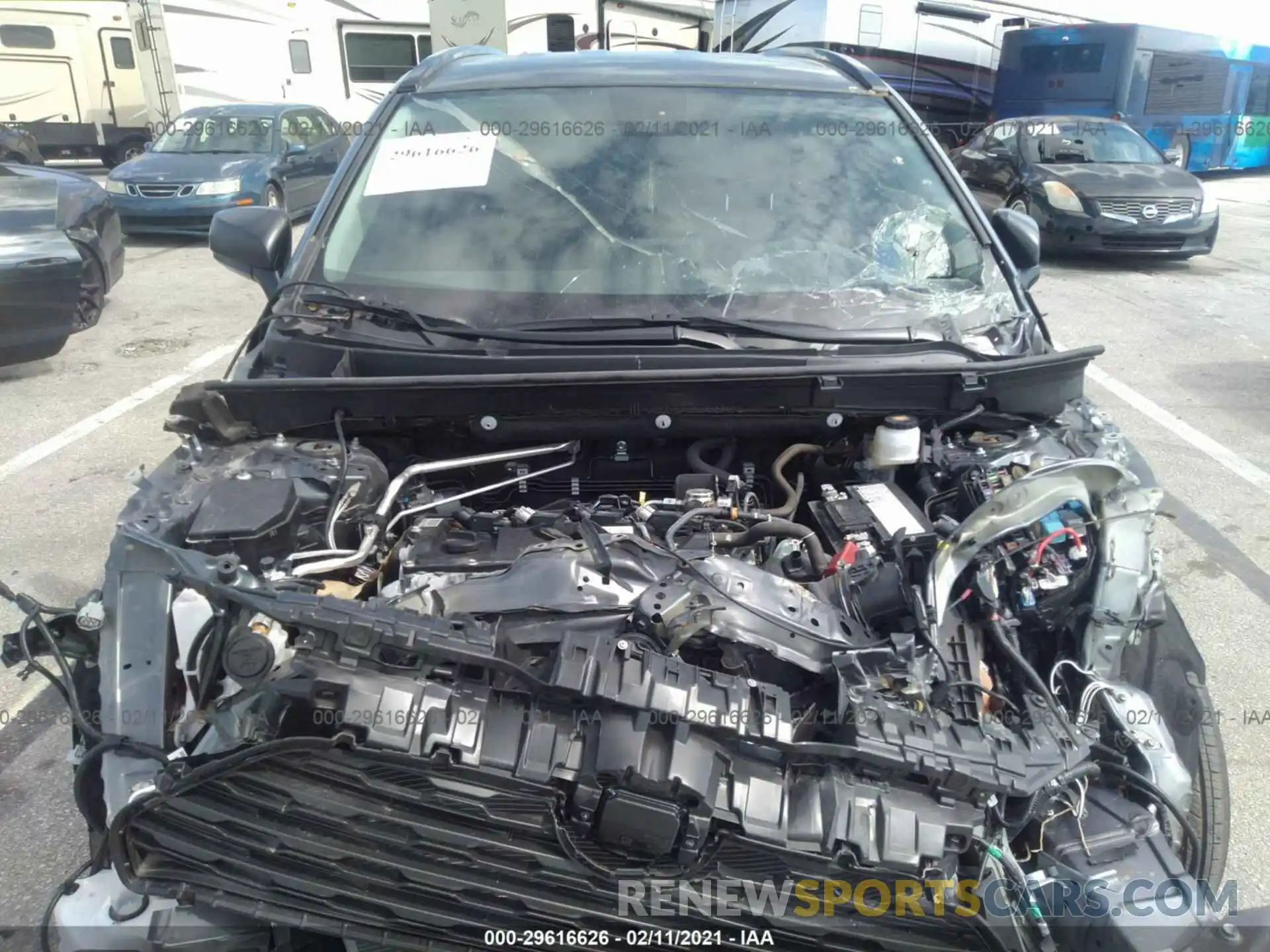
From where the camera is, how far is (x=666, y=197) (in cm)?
287

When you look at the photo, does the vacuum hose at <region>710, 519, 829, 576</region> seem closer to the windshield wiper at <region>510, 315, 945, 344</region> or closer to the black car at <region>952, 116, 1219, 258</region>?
the windshield wiper at <region>510, 315, 945, 344</region>

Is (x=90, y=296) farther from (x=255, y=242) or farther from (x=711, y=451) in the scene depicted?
(x=711, y=451)

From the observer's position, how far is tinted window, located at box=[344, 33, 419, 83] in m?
15.4

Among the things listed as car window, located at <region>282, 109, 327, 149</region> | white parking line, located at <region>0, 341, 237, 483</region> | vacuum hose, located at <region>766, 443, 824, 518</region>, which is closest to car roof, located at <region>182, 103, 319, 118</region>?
car window, located at <region>282, 109, 327, 149</region>

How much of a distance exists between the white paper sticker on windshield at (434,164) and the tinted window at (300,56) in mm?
14229

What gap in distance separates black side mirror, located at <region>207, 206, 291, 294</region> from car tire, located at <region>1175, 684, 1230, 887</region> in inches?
116

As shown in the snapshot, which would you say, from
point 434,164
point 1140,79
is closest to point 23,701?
point 434,164

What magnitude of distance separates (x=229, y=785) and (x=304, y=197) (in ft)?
37.4

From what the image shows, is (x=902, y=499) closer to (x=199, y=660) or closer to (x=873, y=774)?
(x=873, y=774)

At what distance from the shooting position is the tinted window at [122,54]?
1591 cm

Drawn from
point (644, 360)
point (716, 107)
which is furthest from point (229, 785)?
point (716, 107)

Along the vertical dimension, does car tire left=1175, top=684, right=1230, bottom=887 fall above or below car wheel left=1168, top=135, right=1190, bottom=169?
below

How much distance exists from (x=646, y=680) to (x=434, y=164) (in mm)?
2011

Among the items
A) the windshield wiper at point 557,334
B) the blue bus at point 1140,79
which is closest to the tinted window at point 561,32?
the blue bus at point 1140,79
